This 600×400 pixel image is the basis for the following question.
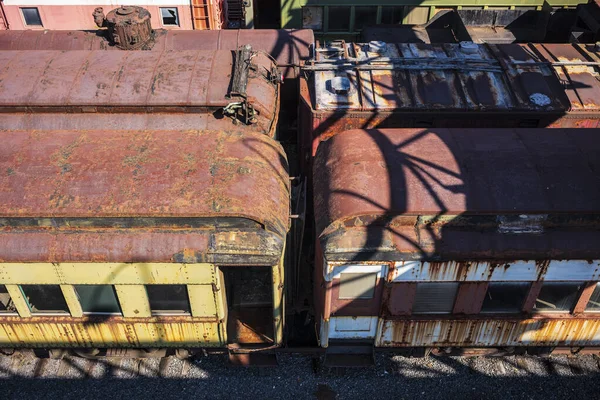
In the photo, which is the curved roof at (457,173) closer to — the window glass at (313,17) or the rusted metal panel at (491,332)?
the rusted metal panel at (491,332)

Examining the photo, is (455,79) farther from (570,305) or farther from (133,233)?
(133,233)

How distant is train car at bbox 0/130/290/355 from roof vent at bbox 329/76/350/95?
2425 millimetres

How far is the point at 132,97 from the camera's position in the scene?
8.75m

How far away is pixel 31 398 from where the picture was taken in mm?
8023

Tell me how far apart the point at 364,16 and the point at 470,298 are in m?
11.6

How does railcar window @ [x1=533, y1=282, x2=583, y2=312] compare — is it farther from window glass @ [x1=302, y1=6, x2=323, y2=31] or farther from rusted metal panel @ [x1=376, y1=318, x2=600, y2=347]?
window glass @ [x1=302, y1=6, x2=323, y2=31]

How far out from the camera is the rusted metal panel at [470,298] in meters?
6.80

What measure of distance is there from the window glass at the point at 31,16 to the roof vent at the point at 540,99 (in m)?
14.6

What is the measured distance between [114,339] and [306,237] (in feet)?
12.4

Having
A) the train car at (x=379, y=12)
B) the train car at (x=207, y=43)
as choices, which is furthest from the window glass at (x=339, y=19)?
the train car at (x=207, y=43)

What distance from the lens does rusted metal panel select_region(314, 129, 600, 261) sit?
21.0 ft

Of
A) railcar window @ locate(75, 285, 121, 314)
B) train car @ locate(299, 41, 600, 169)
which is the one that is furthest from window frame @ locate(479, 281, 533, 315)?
railcar window @ locate(75, 285, 121, 314)

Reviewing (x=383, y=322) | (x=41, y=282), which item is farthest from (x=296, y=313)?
(x=41, y=282)

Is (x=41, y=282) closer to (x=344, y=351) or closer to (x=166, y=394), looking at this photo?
(x=166, y=394)
